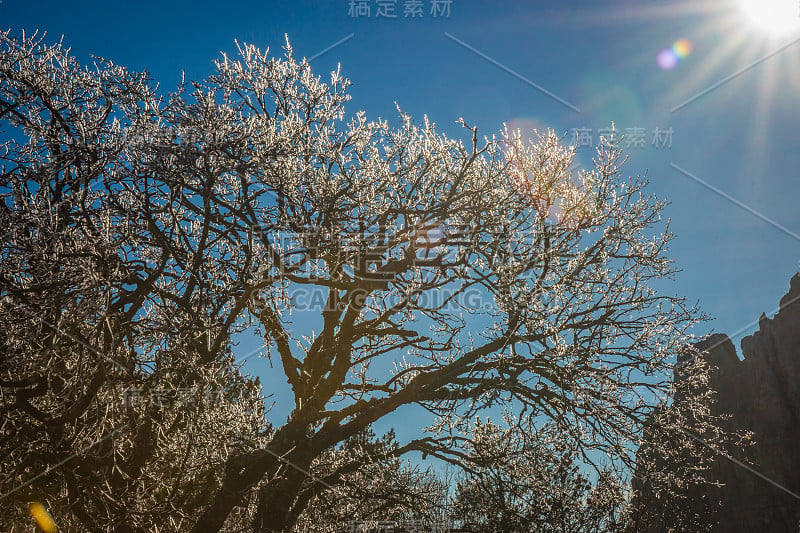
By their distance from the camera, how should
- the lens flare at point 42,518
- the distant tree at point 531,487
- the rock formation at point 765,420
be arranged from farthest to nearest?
the rock formation at point 765,420 → the distant tree at point 531,487 → the lens flare at point 42,518

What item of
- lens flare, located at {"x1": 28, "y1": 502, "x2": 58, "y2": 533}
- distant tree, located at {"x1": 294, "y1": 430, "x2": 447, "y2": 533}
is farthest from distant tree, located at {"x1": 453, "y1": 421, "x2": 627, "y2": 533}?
lens flare, located at {"x1": 28, "y1": 502, "x2": 58, "y2": 533}

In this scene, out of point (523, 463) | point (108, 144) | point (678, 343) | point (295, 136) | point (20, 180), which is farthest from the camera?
point (523, 463)

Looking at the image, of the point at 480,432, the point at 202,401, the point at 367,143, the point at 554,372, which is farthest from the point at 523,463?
the point at 367,143

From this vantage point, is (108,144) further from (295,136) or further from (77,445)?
(77,445)

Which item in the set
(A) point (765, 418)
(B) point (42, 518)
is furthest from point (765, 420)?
(B) point (42, 518)

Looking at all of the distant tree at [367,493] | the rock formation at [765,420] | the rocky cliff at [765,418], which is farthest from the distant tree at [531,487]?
the rock formation at [765,420]

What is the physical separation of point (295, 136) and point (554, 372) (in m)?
4.85

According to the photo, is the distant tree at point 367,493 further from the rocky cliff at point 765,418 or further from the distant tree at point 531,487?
the rocky cliff at point 765,418

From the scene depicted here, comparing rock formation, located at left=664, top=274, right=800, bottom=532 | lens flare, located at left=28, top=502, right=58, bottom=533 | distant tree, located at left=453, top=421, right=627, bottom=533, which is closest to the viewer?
lens flare, located at left=28, top=502, right=58, bottom=533

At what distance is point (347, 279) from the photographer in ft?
29.0

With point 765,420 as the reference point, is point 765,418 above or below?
above

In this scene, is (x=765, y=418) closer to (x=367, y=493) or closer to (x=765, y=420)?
(x=765, y=420)

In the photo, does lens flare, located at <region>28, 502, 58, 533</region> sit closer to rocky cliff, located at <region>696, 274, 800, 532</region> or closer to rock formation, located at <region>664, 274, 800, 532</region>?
rocky cliff, located at <region>696, 274, 800, 532</region>

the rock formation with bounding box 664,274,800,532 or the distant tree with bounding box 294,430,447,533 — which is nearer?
the distant tree with bounding box 294,430,447,533
